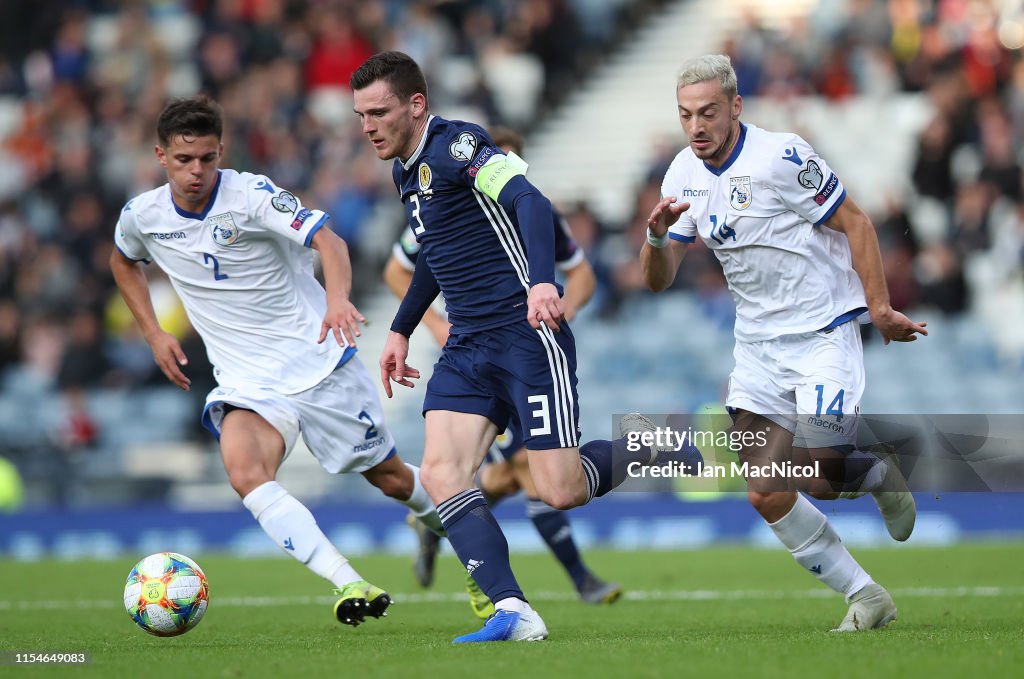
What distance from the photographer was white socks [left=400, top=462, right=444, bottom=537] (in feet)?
28.7

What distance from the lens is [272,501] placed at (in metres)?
7.65

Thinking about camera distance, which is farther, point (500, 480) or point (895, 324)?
point (500, 480)

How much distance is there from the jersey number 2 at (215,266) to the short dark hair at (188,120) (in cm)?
64

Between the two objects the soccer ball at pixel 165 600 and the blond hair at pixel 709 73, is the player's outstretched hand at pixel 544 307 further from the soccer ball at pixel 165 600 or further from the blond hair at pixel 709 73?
the soccer ball at pixel 165 600

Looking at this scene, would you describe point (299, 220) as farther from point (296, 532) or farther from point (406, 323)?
point (296, 532)

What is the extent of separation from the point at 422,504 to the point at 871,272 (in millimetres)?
3107

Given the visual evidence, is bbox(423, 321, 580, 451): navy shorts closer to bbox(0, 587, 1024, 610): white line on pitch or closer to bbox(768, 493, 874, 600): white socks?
bbox(768, 493, 874, 600): white socks

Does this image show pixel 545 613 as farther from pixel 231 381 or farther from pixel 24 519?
pixel 24 519

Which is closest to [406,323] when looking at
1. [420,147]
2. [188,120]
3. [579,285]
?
[420,147]

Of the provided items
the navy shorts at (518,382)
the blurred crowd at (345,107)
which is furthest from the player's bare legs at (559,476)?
the blurred crowd at (345,107)

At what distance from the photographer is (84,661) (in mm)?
6430

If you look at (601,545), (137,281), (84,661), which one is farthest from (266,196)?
(601,545)

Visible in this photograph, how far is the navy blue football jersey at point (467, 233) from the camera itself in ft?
23.4

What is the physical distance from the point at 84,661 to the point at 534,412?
226cm
